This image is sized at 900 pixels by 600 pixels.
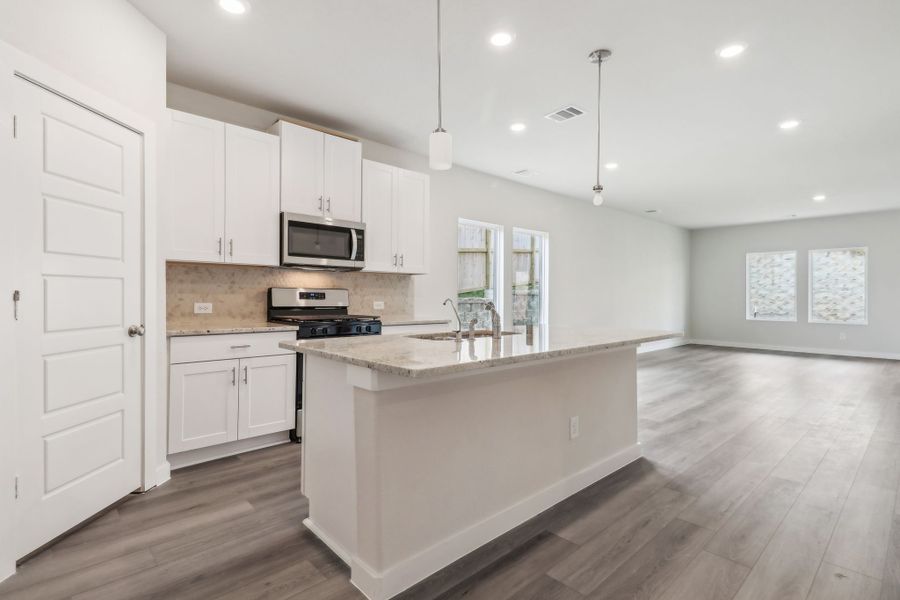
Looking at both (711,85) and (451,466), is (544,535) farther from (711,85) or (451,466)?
(711,85)

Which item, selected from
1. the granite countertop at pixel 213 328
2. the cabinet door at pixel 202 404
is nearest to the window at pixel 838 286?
the granite countertop at pixel 213 328

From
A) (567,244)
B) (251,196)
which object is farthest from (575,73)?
(567,244)

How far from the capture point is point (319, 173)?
3.70 metres

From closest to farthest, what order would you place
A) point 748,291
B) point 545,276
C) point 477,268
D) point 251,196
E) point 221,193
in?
point 221,193
point 251,196
point 477,268
point 545,276
point 748,291

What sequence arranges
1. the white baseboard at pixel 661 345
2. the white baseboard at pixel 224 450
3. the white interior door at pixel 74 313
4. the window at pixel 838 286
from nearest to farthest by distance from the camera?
the white interior door at pixel 74 313 < the white baseboard at pixel 224 450 < the window at pixel 838 286 < the white baseboard at pixel 661 345

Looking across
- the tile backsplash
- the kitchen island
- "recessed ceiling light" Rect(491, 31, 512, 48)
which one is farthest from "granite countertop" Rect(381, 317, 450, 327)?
"recessed ceiling light" Rect(491, 31, 512, 48)

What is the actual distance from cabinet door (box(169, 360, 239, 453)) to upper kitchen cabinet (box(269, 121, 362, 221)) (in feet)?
4.43

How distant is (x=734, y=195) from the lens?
6781mm

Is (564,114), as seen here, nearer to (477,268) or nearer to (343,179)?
(343,179)

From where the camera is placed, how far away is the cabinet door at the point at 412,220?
4348 mm

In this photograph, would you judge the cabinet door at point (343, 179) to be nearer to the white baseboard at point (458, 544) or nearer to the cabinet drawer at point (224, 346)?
the cabinet drawer at point (224, 346)

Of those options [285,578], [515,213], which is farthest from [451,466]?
[515,213]

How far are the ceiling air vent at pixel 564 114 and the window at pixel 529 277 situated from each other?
7.41ft

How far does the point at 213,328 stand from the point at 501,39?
101 inches
